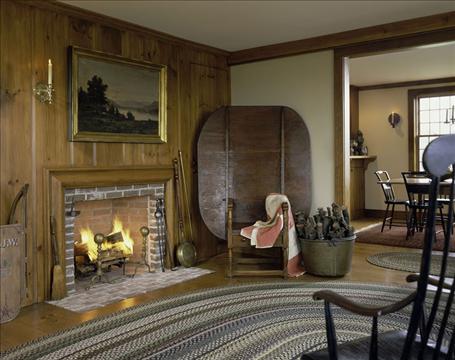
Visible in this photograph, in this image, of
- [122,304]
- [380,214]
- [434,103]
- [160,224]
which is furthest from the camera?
[380,214]

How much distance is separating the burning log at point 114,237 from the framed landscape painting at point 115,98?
1.03m

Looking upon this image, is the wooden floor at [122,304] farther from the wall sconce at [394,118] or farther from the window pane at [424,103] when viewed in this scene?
the window pane at [424,103]

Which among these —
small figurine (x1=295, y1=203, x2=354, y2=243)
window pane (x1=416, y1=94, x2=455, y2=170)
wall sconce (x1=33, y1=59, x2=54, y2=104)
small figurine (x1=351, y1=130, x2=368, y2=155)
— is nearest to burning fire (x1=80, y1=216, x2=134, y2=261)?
wall sconce (x1=33, y1=59, x2=54, y2=104)

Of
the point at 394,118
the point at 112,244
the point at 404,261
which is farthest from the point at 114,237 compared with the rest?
the point at 394,118

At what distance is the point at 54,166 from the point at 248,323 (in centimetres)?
202

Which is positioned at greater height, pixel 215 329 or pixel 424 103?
pixel 424 103

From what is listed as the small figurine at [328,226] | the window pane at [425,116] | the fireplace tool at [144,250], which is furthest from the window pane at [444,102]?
the fireplace tool at [144,250]

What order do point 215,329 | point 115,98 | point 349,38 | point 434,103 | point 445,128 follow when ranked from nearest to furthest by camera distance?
point 215,329 < point 115,98 < point 349,38 < point 445,128 < point 434,103

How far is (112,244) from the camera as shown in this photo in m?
4.71

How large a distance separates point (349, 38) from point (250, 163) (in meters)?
1.64

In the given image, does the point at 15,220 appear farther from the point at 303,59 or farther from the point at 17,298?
the point at 303,59

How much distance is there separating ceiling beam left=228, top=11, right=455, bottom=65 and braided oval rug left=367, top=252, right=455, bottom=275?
7.46 ft

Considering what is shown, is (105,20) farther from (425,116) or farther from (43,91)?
(425,116)

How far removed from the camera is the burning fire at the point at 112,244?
4559mm
